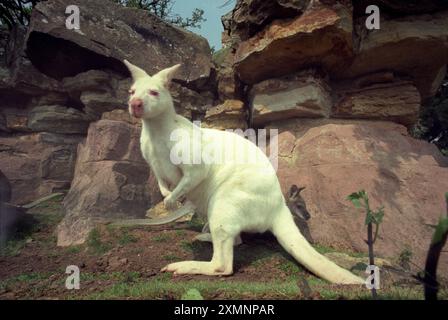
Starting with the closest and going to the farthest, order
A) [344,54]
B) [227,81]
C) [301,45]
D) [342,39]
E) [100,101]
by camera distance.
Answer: [342,39] < [301,45] < [344,54] < [100,101] < [227,81]

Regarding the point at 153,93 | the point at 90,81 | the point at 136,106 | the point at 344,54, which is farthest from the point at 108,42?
the point at 344,54

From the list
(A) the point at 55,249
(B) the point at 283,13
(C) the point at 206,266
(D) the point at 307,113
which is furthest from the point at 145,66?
(C) the point at 206,266

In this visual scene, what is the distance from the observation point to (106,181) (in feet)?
22.8

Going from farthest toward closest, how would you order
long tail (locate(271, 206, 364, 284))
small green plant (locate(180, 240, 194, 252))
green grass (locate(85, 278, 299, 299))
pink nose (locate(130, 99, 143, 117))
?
small green plant (locate(180, 240, 194, 252)) < pink nose (locate(130, 99, 143, 117)) < long tail (locate(271, 206, 364, 284)) < green grass (locate(85, 278, 299, 299))

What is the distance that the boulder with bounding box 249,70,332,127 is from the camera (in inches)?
280

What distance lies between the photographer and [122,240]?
224 inches

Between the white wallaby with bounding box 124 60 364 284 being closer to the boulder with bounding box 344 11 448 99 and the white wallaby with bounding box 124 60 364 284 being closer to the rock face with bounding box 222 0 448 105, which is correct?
the rock face with bounding box 222 0 448 105

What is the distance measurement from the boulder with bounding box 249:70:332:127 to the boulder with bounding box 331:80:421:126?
43 centimetres

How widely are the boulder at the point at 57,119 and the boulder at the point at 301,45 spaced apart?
13.3 feet

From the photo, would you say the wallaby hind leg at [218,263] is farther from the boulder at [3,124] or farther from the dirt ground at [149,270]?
the boulder at [3,124]

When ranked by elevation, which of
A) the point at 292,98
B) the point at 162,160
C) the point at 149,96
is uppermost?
the point at 292,98

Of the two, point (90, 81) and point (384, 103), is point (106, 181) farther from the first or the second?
point (384, 103)

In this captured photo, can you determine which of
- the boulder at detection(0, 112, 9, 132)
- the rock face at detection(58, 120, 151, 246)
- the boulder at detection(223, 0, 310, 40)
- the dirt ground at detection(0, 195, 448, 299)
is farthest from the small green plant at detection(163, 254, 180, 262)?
the boulder at detection(0, 112, 9, 132)

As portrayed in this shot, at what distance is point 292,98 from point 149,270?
4.48 metres
